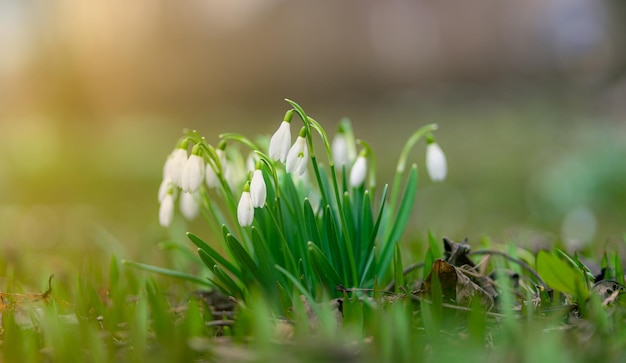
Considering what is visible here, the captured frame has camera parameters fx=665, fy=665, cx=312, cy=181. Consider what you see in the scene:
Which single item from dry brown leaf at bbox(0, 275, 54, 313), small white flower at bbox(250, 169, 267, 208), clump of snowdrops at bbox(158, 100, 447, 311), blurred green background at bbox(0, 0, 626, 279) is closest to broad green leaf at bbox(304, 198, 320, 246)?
clump of snowdrops at bbox(158, 100, 447, 311)

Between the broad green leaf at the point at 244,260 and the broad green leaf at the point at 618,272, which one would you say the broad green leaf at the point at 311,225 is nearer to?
the broad green leaf at the point at 244,260

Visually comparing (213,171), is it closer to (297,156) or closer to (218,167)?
(218,167)

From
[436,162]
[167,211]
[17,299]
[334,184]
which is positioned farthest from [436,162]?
[17,299]

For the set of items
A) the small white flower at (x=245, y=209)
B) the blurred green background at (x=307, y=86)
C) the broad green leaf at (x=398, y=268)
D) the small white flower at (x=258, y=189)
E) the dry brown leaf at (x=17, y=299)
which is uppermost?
the blurred green background at (x=307, y=86)

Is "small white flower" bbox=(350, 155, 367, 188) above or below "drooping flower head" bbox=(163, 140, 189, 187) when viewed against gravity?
below

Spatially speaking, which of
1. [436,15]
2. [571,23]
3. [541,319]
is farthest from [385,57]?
[541,319]

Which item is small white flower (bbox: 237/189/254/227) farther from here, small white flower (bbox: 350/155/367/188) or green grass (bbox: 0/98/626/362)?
small white flower (bbox: 350/155/367/188)

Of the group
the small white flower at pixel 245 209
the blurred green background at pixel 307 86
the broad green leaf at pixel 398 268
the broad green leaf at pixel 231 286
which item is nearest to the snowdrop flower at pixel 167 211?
the broad green leaf at pixel 231 286
